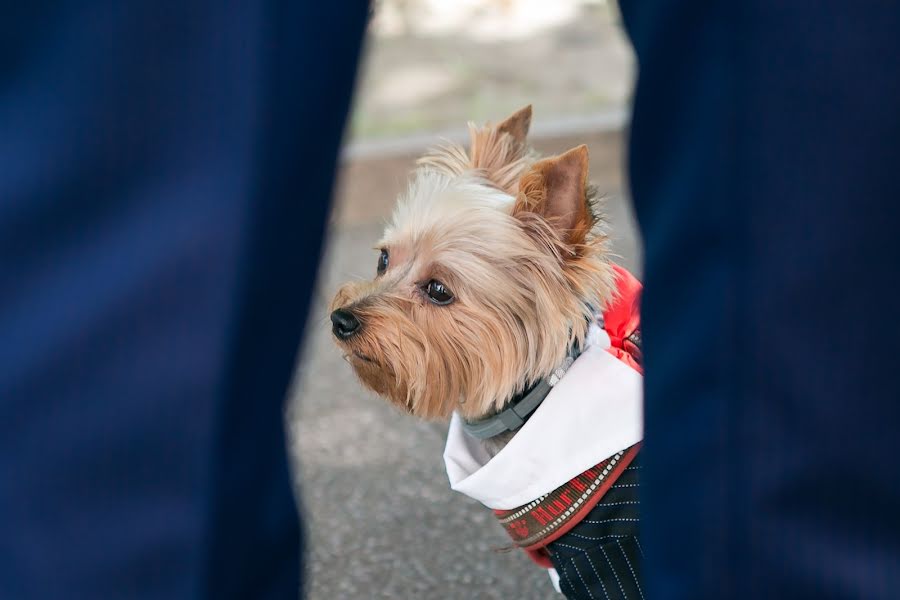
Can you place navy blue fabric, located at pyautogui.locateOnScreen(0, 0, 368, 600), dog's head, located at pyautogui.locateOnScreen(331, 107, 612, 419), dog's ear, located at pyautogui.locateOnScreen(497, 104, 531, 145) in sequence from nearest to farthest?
navy blue fabric, located at pyautogui.locateOnScreen(0, 0, 368, 600) → dog's head, located at pyautogui.locateOnScreen(331, 107, 612, 419) → dog's ear, located at pyautogui.locateOnScreen(497, 104, 531, 145)

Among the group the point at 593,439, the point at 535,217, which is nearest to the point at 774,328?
Result: the point at 593,439

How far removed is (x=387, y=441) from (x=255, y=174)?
5.11 feet

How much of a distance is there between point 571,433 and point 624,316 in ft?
0.70

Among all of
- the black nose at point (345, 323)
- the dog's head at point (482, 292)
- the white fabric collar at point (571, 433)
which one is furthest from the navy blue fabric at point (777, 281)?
the black nose at point (345, 323)

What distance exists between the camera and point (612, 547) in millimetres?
1312

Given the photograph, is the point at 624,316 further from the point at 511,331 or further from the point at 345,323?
the point at 345,323

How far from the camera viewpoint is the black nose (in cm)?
150

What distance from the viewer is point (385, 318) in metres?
1.49

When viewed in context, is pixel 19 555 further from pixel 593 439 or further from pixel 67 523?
pixel 593 439

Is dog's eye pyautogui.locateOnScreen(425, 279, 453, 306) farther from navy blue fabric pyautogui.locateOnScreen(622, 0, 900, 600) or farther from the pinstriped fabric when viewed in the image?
navy blue fabric pyautogui.locateOnScreen(622, 0, 900, 600)

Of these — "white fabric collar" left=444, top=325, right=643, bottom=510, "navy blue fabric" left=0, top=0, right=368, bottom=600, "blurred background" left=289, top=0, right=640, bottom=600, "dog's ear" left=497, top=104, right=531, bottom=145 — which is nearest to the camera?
"navy blue fabric" left=0, top=0, right=368, bottom=600

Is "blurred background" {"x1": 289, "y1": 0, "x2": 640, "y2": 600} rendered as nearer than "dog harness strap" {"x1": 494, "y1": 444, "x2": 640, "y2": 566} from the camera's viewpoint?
No

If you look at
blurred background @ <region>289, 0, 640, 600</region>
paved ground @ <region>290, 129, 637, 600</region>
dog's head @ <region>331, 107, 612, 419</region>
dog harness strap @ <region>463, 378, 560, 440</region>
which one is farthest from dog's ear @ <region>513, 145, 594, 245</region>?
paved ground @ <region>290, 129, 637, 600</region>

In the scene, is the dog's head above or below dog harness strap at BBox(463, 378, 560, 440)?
above
